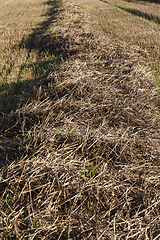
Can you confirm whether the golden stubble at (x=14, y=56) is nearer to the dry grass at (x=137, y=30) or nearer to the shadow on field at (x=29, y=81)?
the shadow on field at (x=29, y=81)

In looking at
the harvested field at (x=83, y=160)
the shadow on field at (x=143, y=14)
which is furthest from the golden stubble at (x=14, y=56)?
the shadow on field at (x=143, y=14)

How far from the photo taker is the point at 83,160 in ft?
6.90

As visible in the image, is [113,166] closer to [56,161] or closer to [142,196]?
[142,196]

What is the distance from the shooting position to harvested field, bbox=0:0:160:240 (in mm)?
1578

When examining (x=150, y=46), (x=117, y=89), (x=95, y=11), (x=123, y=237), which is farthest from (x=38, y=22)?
(x=123, y=237)

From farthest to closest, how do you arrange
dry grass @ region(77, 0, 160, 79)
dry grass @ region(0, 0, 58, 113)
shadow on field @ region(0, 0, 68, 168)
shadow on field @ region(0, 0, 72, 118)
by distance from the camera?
dry grass @ region(77, 0, 160, 79), dry grass @ region(0, 0, 58, 113), shadow on field @ region(0, 0, 72, 118), shadow on field @ region(0, 0, 68, 168)

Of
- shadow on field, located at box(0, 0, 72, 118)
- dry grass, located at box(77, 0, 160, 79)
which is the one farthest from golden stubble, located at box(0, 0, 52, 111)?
dry grass, located at box(77, 0, 160, 79)

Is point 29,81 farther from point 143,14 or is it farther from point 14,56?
point 143,14

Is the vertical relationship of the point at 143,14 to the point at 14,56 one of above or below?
above

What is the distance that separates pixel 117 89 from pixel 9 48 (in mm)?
4690

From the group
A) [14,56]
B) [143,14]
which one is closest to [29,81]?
[14,56]

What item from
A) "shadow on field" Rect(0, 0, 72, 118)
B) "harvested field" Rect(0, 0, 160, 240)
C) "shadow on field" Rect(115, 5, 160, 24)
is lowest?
"harvested field" Rect(0, 0, 160, 240)

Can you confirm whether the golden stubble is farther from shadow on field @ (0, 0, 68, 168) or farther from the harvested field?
the harvested field

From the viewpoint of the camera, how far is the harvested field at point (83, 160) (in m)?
1.58
